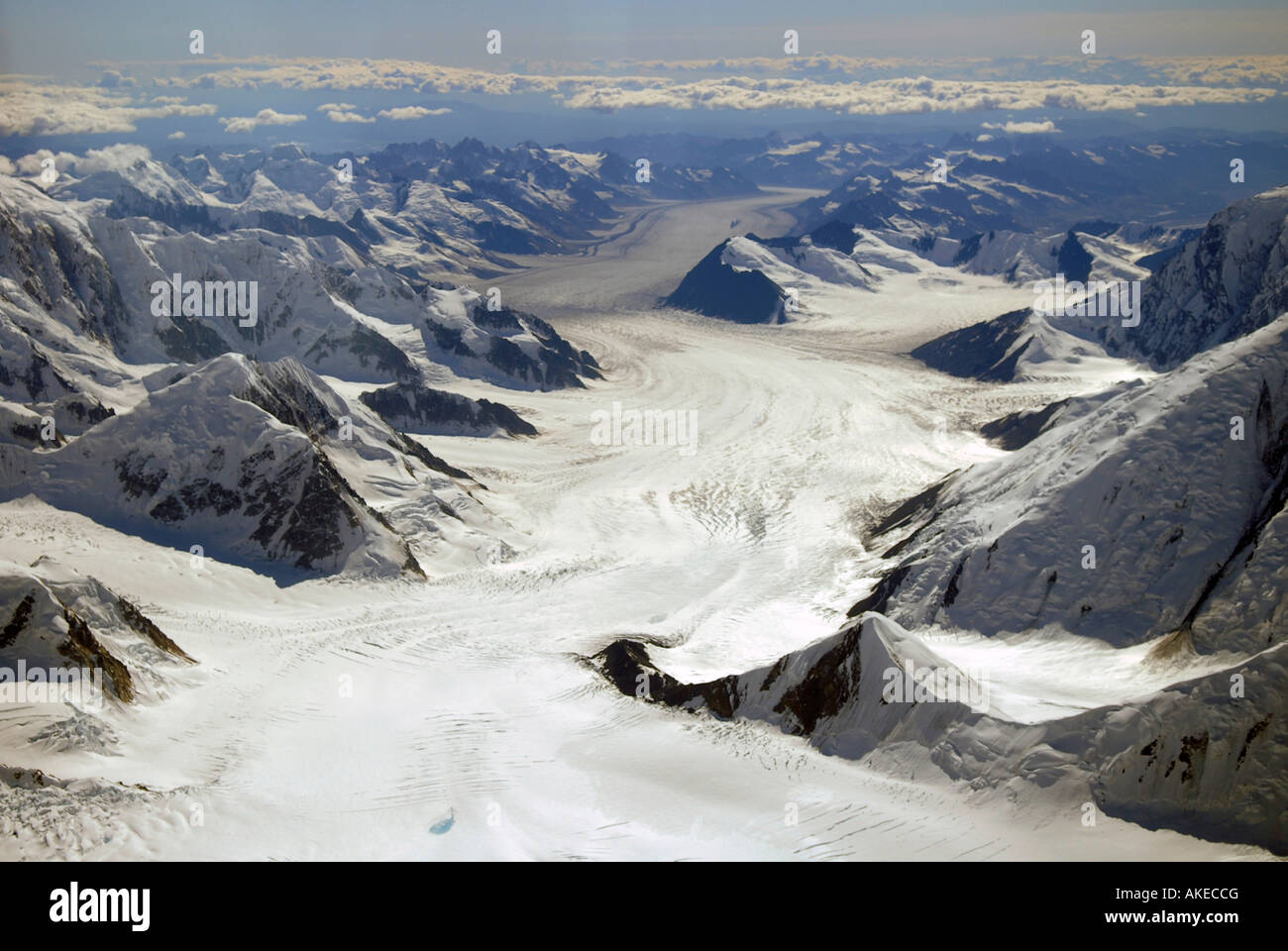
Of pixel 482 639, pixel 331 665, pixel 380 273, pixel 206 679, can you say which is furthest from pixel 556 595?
pixel 380 273

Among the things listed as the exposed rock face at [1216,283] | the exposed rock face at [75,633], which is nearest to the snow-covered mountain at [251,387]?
the exposed rock face at [75,633]

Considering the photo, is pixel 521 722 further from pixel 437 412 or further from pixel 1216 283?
pixel 1216 283

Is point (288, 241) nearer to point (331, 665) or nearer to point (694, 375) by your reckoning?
point (694, 375)

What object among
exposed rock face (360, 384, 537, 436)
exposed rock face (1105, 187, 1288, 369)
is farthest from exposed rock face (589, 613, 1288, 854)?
exposed rock face (1105, 187, 1288, 369)

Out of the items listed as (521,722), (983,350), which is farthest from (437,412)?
(983,350)

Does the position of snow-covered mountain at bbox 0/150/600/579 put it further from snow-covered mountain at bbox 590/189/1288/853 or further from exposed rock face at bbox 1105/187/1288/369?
exposed rock face at bbox 1105/187/1288/369

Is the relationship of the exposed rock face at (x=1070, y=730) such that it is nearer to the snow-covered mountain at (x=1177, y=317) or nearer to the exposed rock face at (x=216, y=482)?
the exposed rock face at (x=216, y=482)

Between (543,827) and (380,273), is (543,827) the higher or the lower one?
the lower one

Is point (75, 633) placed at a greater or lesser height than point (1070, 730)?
greater
